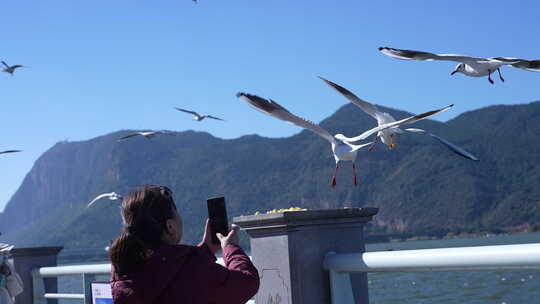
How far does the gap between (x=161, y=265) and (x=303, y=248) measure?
1.19 m

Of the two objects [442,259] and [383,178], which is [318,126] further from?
[383,178]

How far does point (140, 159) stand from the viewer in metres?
176

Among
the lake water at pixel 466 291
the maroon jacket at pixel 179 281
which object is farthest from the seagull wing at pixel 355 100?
the lake water at pixel 466 291

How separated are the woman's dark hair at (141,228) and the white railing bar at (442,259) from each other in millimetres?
1064

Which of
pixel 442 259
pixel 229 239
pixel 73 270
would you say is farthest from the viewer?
pixel 73 270

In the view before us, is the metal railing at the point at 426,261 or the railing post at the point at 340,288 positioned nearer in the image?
the metal railing at the point at 426,261

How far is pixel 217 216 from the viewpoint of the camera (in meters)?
2.54

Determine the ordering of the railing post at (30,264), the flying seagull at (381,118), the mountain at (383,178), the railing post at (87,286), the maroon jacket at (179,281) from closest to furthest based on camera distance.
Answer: the maroon jacket at (179,281) < the flying seagull at (381,118) < the railing post at (87,286) < the railing post at (30,264) < the mountain at (383,178)

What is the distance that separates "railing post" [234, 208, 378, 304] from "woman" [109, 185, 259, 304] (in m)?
0.96

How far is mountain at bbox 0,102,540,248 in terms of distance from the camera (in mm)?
104125

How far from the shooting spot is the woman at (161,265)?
2.18 m

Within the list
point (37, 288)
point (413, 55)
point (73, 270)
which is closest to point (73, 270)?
point (73, 270)

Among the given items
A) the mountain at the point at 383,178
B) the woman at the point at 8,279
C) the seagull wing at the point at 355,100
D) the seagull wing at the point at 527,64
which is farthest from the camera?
the mountain at the point at 383,178

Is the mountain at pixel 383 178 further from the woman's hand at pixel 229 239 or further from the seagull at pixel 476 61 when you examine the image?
the woman's hand at pixel 229 239
